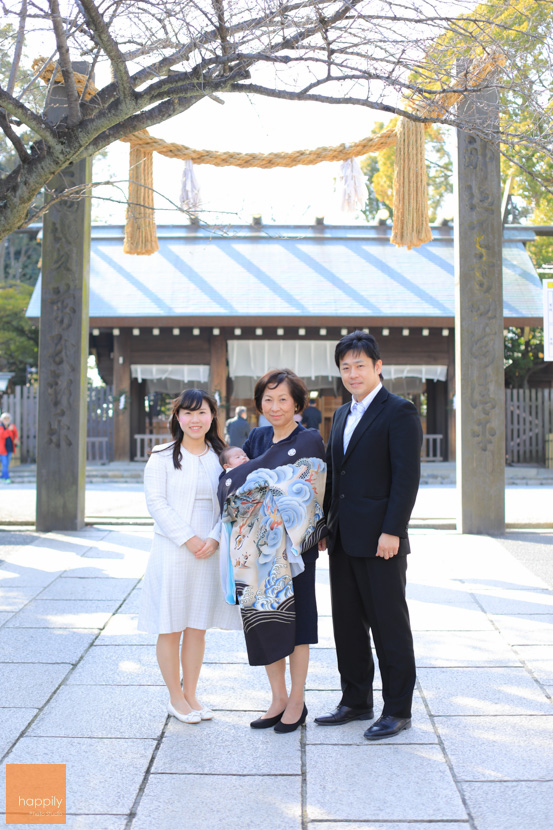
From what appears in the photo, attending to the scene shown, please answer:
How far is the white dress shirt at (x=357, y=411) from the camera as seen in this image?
9.70ft

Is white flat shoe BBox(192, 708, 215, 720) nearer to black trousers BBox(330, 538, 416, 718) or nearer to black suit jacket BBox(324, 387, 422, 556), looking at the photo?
black trousers BBox(330, 538, 416, 718)

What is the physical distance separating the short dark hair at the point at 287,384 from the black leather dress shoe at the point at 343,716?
122 centimetres

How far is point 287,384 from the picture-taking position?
2877 millimetres

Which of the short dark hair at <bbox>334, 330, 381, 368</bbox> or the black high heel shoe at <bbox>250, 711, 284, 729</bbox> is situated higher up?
the short dark hair at <bbox>334, 330, 381, 368</bbox>

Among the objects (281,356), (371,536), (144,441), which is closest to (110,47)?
(371,536)

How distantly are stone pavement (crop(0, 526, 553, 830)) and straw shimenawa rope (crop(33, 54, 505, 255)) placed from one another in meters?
3.52

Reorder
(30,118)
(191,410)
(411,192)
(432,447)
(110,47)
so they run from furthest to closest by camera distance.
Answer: (432,447), (411,192), (30,118), (110,47), (191,410)

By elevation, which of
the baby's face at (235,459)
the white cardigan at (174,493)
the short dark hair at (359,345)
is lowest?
the white cardigan at (174,493)

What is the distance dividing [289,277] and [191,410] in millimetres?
14143

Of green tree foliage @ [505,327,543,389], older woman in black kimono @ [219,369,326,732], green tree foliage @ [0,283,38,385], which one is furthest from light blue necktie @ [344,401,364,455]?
green tree foliage @ [0,283,38,385]

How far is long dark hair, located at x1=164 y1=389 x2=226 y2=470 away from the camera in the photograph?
9.80 feet

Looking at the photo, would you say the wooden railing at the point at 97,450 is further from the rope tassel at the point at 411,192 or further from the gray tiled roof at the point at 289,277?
the rope tassel at the point at 411,192

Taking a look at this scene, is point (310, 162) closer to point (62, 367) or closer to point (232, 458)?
point (62, 367)

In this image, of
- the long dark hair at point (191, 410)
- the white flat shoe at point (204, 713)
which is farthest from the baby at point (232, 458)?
the white flat shoe at point (204, 713)
